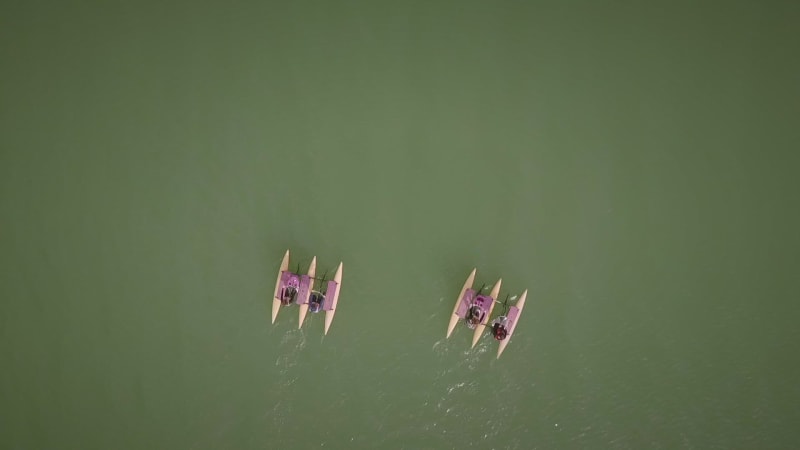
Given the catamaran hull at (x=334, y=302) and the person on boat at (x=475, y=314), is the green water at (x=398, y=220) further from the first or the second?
the person on boat at (x=475, y=314)

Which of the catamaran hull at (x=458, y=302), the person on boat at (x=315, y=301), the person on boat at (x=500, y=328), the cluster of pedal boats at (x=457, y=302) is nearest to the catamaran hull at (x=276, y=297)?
the cluster of pedal boats at (x=457, y=302)

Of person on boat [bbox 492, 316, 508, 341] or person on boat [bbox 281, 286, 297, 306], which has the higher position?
person on boat [bbox 492, 316, 508, 341]

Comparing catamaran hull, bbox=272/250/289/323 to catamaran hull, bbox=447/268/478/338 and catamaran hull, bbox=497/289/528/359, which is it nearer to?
catamaran hull, bbox=447/268/478/338

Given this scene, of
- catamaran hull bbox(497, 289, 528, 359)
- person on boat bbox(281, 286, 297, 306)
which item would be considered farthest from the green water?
person on boat bbox(281, 286, 297, 306)

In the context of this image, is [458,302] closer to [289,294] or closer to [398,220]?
[398,220]

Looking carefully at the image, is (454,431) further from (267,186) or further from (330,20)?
(330,20)

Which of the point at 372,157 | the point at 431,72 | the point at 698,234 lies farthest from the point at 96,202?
the point at 698,234
